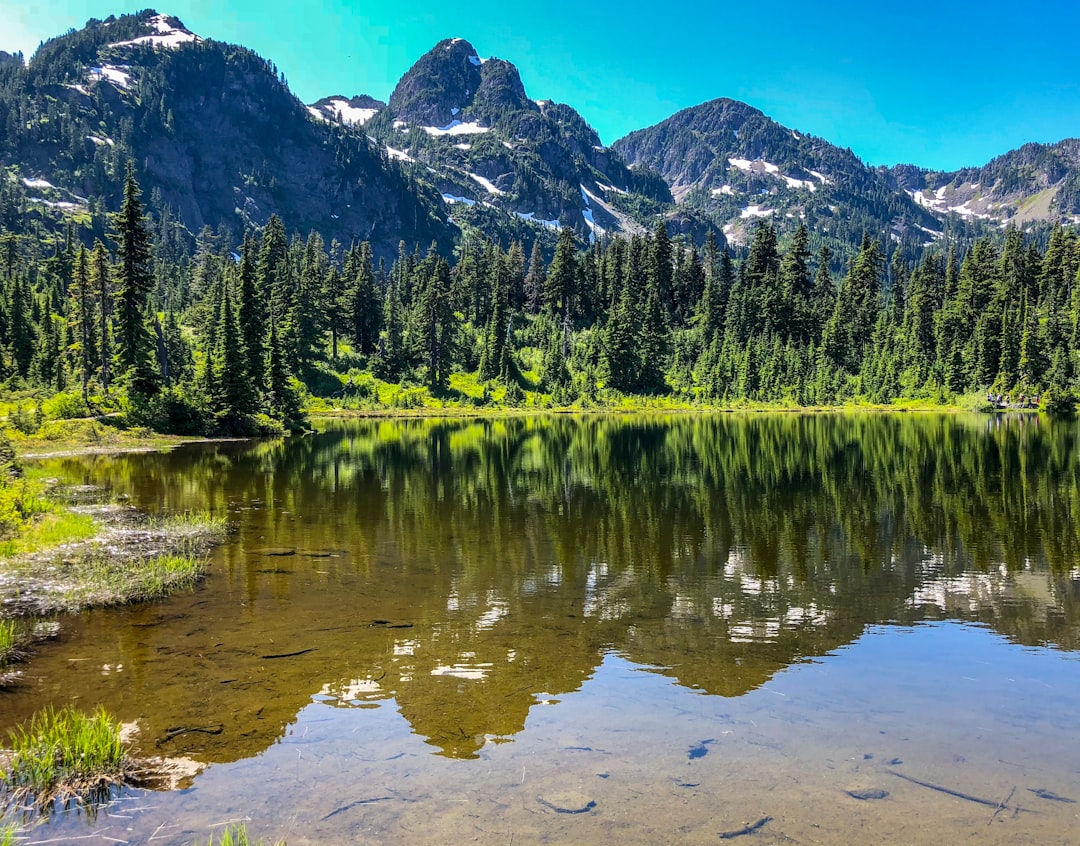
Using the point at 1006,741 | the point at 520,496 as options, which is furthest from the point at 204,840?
the point at 520,496

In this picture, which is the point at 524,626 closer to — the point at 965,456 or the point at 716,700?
the point at 716,700

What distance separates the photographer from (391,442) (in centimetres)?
6738

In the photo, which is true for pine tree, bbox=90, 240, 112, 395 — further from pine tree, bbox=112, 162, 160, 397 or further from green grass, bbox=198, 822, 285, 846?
green grass, bbox=198, 822, 285, 846

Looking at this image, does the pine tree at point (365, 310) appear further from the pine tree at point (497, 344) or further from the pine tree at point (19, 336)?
the pine tree at point (19, 336)

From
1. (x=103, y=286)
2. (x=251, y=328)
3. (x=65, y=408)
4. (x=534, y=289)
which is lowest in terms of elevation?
(x=65, y=408)

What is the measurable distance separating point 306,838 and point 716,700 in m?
6.57

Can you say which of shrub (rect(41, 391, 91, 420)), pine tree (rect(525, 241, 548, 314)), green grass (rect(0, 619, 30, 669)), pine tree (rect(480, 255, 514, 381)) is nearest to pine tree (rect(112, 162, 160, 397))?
shrub (rect(41, 391, 91, 420))

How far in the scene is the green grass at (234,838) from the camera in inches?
273

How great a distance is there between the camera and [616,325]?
137125mm

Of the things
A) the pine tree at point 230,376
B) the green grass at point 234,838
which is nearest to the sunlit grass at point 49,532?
the green grass at point 234,838

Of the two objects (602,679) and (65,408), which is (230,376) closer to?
(65,408)

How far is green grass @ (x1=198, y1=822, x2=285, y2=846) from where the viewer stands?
22.7ft

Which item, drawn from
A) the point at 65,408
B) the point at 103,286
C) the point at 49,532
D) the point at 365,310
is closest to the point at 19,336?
the point at 103,286

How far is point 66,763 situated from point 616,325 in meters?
132
